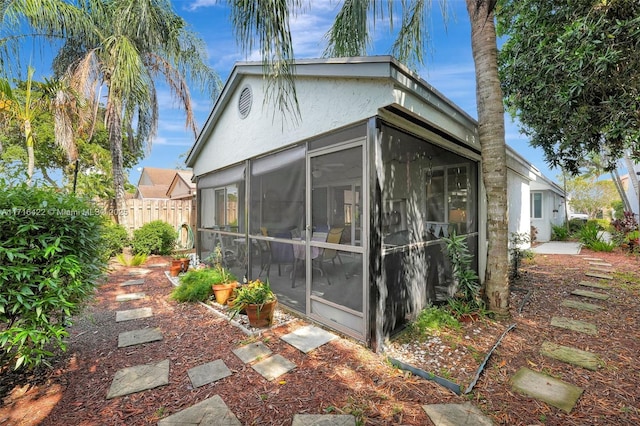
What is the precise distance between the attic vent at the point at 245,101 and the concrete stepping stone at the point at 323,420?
5424mm

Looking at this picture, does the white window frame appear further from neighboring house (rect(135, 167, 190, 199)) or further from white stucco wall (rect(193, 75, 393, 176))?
neighboring house (rect(135, 167, 190, 199))

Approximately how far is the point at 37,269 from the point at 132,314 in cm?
240

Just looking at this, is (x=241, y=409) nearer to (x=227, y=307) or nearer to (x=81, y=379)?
(x=81, y=379)

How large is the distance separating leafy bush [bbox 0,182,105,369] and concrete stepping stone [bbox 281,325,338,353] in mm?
2306

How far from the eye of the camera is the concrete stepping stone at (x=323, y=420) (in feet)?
7.11

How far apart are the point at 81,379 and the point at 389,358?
10.5 ft

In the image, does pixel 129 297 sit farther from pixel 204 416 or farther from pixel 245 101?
pixel 245 101

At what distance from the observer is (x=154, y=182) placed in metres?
28.4

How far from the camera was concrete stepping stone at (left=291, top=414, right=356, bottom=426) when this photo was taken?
85.4 inches

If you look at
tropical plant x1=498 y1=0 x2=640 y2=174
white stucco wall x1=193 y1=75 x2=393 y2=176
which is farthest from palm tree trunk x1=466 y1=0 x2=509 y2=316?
white stucco wall x1=193 y1=75 x2=393 y2=176

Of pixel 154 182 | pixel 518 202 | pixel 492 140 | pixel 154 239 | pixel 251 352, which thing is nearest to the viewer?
pixel 251 352

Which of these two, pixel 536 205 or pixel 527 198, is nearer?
pixel 527 198

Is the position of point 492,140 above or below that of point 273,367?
above

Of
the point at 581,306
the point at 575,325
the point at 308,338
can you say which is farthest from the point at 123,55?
the point at 581,306
